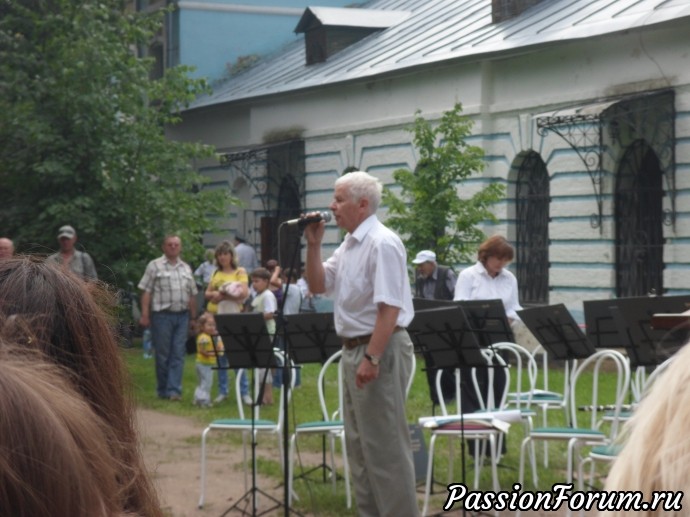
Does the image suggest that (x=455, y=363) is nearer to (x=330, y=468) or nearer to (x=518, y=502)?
(x=330, y=468)

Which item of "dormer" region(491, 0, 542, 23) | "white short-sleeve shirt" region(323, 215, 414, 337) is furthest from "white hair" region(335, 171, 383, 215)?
"dormer" region(491, 0, 542, 23)

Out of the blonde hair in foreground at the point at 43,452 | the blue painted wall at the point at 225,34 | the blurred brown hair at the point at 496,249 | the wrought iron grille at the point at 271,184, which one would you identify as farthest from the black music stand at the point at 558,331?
the blue painted wall at the point at 225,34

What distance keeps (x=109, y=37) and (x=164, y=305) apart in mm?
5627

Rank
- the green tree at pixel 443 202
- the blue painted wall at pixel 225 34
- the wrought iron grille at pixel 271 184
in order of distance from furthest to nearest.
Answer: the blue painted wall at pixel 225 34 < the wrought iron grille at pixel 271 184 < the green tree at pixel 443 202

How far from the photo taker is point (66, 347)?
2113 mm

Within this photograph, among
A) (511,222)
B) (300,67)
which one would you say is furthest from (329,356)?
(300,67)

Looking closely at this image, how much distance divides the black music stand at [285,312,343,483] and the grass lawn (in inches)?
26.2

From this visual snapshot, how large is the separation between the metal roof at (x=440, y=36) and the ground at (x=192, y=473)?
912 centimetres

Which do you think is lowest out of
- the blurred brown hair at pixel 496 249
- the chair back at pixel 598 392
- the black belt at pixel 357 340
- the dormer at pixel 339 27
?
the chair back at pixel 598 392

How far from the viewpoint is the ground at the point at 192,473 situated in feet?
30.1

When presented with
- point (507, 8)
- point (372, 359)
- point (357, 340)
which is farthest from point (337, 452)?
point (507, 8)

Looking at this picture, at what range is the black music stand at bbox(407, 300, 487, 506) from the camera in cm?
805

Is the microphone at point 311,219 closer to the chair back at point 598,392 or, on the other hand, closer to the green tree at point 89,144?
the chair back at point 598,392

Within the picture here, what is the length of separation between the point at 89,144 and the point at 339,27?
10023 millimetres
